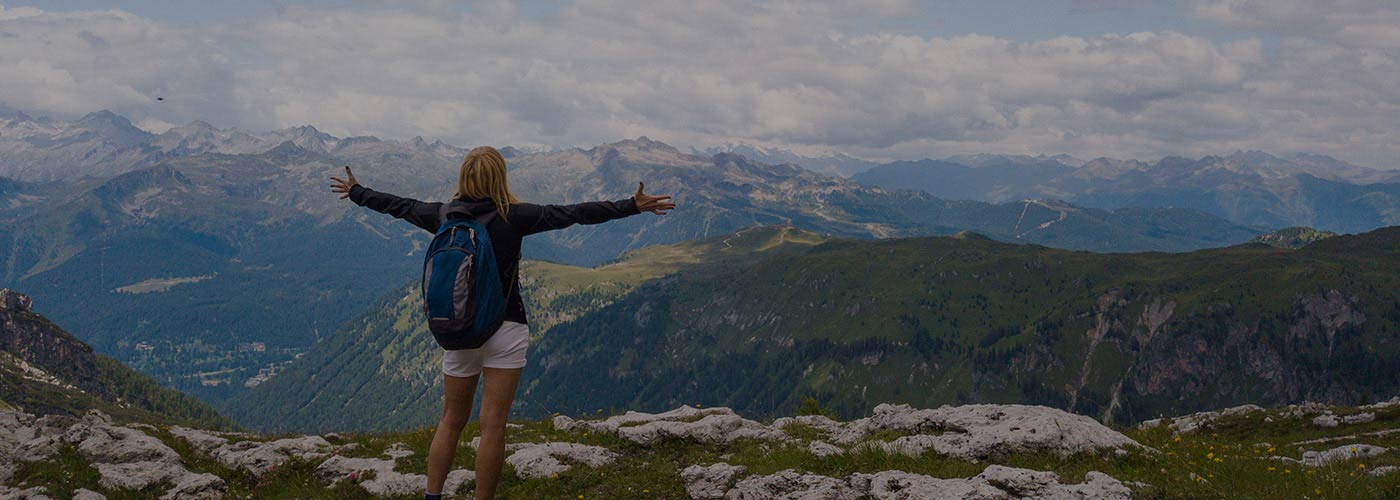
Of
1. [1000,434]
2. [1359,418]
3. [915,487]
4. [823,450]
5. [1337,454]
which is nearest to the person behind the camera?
[915,487]

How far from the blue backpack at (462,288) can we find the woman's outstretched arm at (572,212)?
30.4 inches

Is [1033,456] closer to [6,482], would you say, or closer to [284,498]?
[284,498]

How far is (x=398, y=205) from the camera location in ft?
40.7

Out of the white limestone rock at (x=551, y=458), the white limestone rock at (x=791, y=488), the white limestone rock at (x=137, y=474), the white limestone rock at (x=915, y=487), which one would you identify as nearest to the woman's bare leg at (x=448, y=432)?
the white limestone rock at (x=551, y=458)

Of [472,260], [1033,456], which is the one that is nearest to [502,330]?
[472,260]

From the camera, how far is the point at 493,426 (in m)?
11.0

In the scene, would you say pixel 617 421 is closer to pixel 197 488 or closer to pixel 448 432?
pixel 197 488

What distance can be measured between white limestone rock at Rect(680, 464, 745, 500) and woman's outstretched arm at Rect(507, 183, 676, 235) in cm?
541

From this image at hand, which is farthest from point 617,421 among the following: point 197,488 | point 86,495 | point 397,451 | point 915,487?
point 86,495

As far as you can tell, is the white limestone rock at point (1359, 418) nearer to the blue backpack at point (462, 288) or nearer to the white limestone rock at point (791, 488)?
the white limestone rock at point (791, 488)

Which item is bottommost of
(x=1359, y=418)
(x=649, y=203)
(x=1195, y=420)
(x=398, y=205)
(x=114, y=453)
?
(x=1195, y=420)

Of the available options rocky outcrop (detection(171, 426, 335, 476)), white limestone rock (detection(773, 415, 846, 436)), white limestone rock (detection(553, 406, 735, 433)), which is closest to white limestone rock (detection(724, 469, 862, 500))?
white limestone rock (detection(773, 415, 846, 436))

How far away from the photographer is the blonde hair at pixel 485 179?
1080 cm

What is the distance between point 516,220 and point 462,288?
150 cm
